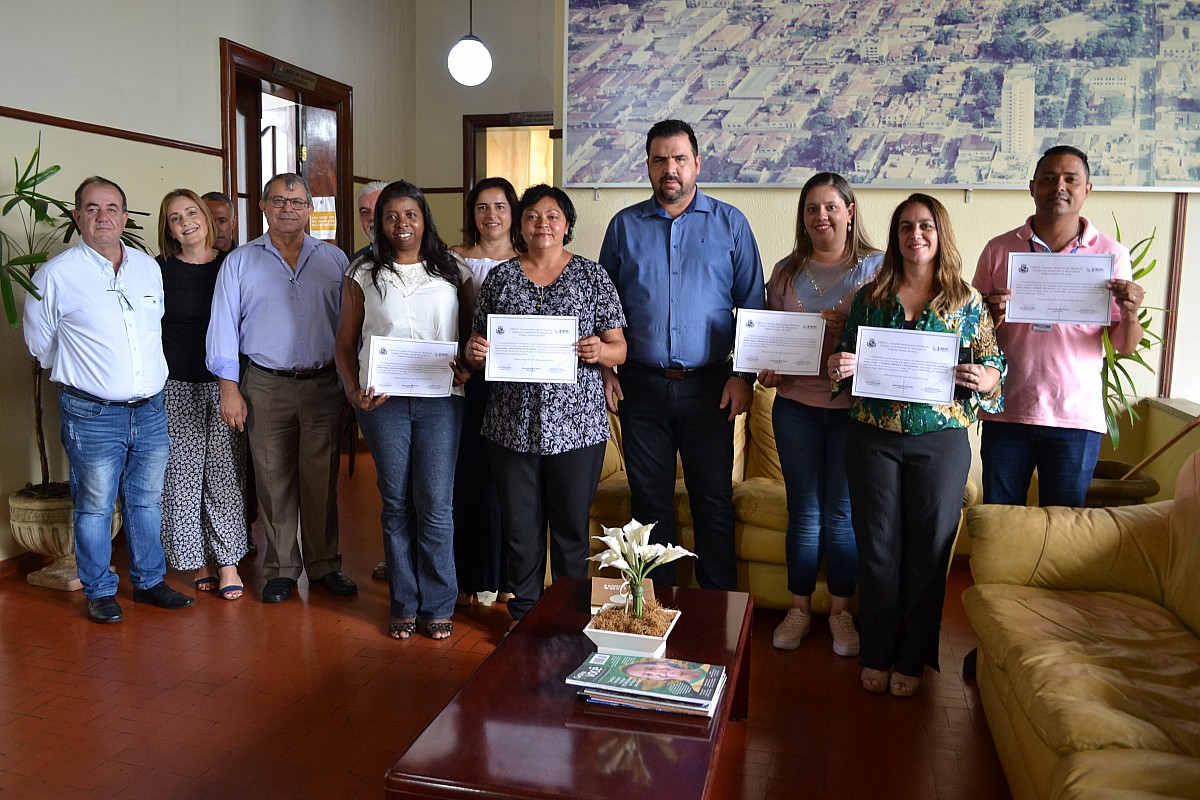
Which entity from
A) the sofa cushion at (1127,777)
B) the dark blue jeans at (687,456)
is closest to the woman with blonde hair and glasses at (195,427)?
the dark blue jeans at (687,456)

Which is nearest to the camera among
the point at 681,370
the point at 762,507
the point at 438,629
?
the point at 681,370

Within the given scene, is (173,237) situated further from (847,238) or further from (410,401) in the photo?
(847,238)

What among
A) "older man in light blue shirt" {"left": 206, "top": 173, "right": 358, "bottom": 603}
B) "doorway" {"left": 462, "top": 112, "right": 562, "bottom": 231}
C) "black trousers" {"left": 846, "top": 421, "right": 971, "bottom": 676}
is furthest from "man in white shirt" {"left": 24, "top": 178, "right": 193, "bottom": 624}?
"doorway" {"left": 462, "top": 112, "right": 562, "bottom": 231}

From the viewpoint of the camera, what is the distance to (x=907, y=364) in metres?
2.62

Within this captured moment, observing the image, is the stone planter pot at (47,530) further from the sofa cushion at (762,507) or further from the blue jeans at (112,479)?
the sofa cushion at (762,507)

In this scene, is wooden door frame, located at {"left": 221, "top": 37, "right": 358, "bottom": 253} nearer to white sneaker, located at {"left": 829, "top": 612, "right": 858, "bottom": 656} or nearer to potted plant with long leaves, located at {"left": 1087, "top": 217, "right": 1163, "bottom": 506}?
white sneaker, located at {"left": 829, "top": 612, "right": 858, "bottom": 656}

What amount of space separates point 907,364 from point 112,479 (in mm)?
2887

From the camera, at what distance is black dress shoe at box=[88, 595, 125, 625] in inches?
137

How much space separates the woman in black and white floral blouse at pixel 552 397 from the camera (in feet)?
9.84

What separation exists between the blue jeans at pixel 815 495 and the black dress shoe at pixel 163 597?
2344mm

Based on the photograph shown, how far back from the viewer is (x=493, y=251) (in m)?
3.51

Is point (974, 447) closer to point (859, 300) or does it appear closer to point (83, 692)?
point (859, 300)

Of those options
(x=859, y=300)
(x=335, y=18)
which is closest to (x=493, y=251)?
(x=859, y=300)

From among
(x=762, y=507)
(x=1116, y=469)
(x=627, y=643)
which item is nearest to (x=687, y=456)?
(x=762, y=507)
